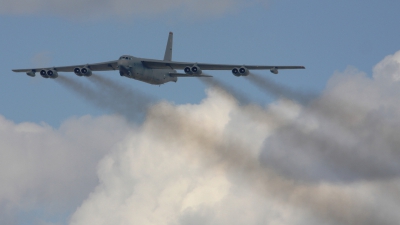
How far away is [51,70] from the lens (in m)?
74.7

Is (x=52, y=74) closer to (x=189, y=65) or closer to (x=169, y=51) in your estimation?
(x=169, y=51)

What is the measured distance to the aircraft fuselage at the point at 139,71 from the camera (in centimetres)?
6969

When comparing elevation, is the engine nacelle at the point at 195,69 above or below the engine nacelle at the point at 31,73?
below

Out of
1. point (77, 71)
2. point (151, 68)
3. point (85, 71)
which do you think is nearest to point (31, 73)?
point (77, 71)

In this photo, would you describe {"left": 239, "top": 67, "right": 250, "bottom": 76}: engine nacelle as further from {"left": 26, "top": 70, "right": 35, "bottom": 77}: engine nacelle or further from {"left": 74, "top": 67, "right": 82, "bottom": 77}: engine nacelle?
{"left": 26, "top": 70, "right": 35, "bottom": 77}: engine nacelle

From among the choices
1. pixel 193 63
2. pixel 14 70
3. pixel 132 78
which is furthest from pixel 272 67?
pixel 14 70

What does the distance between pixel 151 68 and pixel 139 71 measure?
1.60 meters

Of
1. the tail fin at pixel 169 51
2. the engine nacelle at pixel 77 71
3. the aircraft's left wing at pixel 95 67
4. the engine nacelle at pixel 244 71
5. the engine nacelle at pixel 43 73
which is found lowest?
the engine nacelle at pixel 244 71

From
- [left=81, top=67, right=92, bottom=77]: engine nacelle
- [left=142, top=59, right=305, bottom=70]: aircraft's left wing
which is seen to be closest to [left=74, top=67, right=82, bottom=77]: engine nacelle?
[left=81, top=67, right=92, bottom=77]: engine nacelle

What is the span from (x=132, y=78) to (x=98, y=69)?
17.5 ft

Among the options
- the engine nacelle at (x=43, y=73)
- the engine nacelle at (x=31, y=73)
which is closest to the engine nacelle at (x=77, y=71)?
the engine nacelle at (x=43, y=73)

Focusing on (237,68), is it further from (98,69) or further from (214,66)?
(98,69)

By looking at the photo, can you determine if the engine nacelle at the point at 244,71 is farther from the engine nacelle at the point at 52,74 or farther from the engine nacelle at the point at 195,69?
the engine nacelle at the point at 52,74

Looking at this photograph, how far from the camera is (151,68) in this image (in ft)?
235
